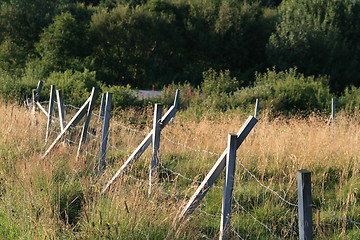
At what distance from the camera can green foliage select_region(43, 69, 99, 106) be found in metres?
13.9

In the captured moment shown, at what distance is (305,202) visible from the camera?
2.71 m

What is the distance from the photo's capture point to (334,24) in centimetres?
3253

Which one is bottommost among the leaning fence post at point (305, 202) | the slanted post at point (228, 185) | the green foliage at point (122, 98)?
the green foliage at point (122, 98)

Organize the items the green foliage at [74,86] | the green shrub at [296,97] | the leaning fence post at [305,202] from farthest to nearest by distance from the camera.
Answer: the green shrub at [296,97], the green foliage at [74,86], the leaning fence post at [305,202]

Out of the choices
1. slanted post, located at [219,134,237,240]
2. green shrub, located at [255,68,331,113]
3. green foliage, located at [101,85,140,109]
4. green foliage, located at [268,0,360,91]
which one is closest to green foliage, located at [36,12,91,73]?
green foliage, located at [101,85,140,109]

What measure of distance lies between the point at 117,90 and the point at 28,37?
18.7m

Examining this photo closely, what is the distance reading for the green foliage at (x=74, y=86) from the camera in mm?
13898

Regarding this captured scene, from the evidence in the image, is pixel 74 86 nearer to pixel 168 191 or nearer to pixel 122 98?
pixel 122 98

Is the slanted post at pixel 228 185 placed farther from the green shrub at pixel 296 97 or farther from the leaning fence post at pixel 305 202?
the green shrub at pixel 296 97

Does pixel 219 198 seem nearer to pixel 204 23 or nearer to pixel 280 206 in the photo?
pixel 280 206

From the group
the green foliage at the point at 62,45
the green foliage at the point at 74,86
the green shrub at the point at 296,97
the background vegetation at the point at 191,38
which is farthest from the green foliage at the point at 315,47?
the green foliage at the point at 74,86

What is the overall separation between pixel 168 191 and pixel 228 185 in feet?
3.78

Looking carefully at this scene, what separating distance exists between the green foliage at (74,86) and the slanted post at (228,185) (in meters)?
10.1

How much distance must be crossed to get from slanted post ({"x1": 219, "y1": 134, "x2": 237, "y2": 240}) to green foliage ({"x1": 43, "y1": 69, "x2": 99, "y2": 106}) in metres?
10.1
